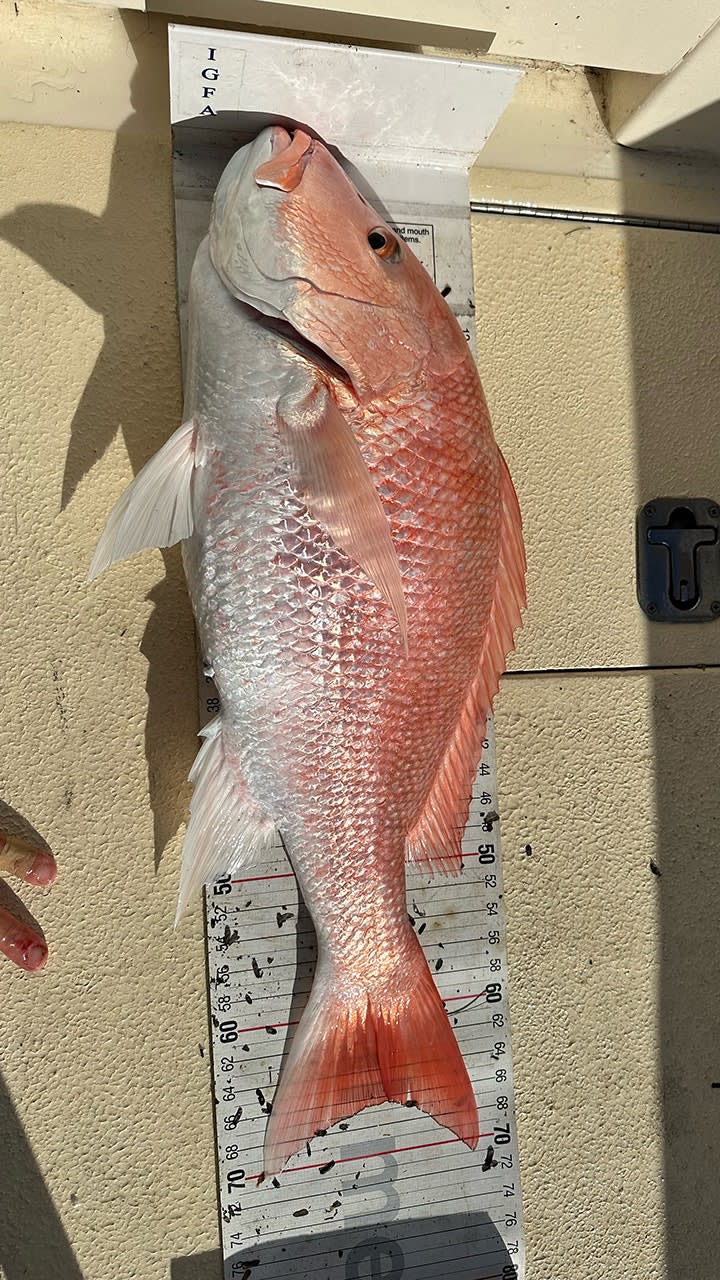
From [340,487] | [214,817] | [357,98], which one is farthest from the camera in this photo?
[357,98]

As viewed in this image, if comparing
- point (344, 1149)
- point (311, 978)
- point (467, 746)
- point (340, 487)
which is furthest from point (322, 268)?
point (344, 1149)

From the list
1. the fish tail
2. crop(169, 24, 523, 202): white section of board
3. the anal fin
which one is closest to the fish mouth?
crop(169, 24, 523, 202): white section of board

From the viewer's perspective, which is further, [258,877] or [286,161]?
[258,877]

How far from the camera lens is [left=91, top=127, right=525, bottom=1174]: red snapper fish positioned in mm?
925

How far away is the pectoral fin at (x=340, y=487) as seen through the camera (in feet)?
2.94

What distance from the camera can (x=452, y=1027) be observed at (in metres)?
1.19

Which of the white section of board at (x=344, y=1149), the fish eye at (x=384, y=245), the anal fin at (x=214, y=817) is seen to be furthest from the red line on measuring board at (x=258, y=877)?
the fish eye at (x=384, y=245)

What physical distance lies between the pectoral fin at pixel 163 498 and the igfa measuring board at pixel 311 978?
243 millimetres

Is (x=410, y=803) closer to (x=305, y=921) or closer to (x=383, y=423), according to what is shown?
(x=305, y=921)

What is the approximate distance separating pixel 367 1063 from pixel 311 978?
135mm

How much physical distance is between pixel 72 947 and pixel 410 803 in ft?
1.63

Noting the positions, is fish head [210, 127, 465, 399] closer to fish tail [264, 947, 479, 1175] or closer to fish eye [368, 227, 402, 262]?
fish eye [368, 227, 402, 262]

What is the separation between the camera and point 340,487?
90cm

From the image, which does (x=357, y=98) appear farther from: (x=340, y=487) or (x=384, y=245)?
(x=340, y=487)
